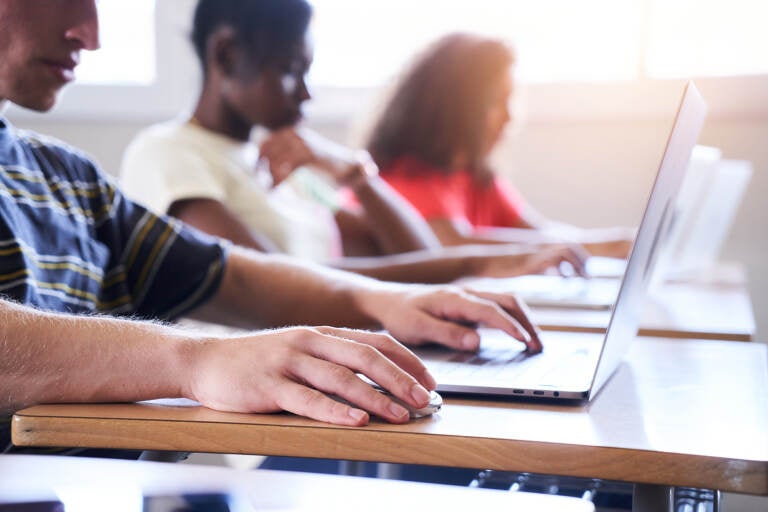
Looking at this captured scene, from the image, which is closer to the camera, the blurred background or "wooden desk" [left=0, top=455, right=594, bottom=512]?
"wooden desk" [left=0, top=455, right=594, bottom=512]

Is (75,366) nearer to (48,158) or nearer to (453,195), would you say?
(48,158)

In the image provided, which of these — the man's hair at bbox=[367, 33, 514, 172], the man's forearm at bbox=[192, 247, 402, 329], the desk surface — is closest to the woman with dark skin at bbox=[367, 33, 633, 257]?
the man's hair at bbox=[367, 33, 514, 172]

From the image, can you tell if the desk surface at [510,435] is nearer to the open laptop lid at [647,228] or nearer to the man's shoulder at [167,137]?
the open laptop lid at [647,228]

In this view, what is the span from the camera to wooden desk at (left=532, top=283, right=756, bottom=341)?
1.15m

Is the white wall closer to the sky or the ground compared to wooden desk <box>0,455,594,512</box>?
closer to the sky

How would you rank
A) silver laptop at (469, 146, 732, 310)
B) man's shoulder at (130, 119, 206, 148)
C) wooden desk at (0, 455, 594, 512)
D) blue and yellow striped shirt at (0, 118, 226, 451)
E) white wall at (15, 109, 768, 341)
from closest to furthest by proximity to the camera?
wooden desk at (0, 455, 594, 512) < blue and yellow striped shirt at (0, 118, 226, 451) < silver laptop at (469, 146, 732, 310) < man's shoulder at (130, 119, 206, 148) < white wall at (15, 109, 768, 341)

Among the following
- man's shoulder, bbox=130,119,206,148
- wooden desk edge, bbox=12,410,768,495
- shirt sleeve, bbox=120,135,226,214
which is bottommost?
Result: wooden desk edge, bbox=12,410,768,495

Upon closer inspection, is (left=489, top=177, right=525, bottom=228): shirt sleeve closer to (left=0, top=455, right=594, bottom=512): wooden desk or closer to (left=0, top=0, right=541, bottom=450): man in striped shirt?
(left=0, top=0, right=541, bottom=450): man in striped shirt

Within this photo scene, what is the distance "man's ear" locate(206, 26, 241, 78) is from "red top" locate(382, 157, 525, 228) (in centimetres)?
79

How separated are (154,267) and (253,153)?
0.96 metres

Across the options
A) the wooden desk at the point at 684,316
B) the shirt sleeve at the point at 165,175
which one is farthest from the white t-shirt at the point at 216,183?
the wooden desk at the point at 684,316

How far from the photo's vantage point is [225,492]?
1.73ft

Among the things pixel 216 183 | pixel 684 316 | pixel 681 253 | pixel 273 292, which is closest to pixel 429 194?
pixel 681 253

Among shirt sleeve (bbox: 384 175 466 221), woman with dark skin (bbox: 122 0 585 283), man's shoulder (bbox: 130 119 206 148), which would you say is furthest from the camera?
shirt sleeve (bbox: 384 175 466 221)
